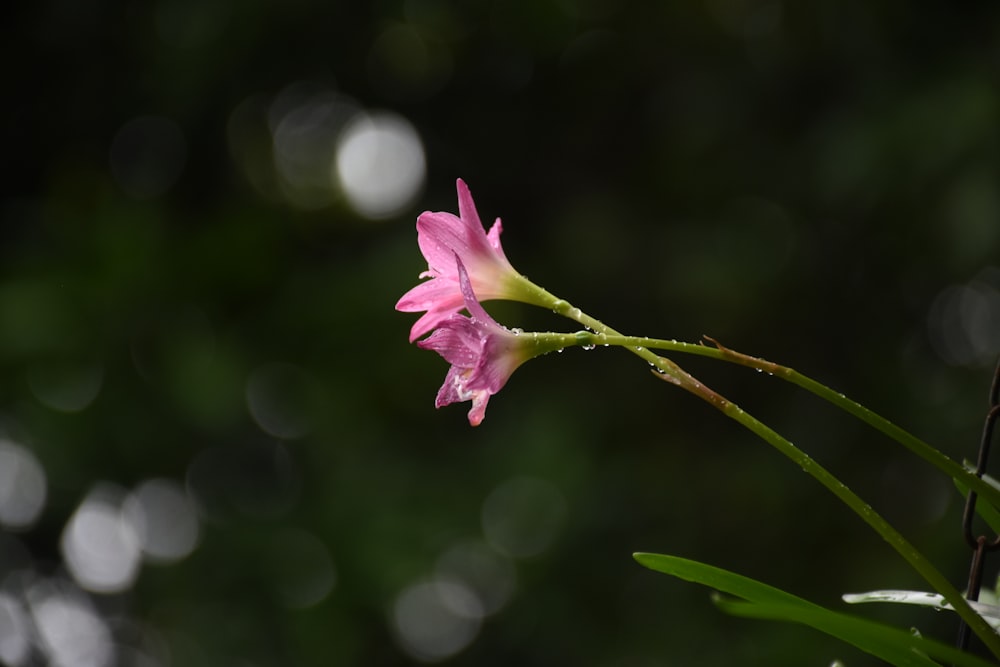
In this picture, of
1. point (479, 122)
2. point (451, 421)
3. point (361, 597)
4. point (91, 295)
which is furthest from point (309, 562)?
point (479, 122)

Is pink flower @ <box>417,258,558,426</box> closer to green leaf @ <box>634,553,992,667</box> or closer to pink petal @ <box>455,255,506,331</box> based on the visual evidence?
pink petal @ <box>455,255,506,331</box>

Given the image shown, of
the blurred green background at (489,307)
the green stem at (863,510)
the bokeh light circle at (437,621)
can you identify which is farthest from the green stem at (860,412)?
the bokeh light circle at (437,621)

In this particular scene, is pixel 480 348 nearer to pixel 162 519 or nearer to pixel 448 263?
pixel 448 263

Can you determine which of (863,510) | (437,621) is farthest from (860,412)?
(437,621)

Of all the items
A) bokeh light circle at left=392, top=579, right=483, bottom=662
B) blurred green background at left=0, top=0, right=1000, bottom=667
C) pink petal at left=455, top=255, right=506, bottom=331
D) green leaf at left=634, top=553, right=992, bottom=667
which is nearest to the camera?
green leaf at left=634, top=553, right=992, bottom=667

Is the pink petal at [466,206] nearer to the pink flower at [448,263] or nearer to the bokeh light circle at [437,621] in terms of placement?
the pink flower at [448,263]

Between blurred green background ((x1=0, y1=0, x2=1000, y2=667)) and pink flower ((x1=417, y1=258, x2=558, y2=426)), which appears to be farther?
blurred green background ((x1=0, y1=0, x2=1000, y2=667))

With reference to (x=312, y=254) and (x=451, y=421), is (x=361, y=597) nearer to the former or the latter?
(x=451, y=421)

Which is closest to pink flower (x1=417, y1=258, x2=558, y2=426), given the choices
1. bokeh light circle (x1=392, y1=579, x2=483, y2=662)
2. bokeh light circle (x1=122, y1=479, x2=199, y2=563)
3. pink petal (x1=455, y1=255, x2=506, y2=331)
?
pink petal (x1=455, y1=255, x2=506, y2=331)
